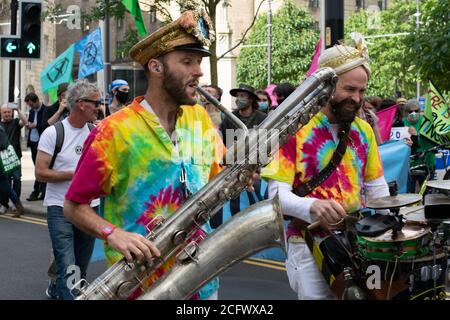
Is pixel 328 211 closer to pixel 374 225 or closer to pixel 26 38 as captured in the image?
pixel 374 225

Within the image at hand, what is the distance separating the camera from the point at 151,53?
339cm

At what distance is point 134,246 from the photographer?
9.95 ft

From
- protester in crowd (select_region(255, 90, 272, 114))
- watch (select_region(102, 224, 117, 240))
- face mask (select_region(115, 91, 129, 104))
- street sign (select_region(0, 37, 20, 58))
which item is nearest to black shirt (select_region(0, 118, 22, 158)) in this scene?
street sign (select_region(0, 37, 20, 58))

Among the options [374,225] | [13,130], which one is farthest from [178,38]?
[13,130]

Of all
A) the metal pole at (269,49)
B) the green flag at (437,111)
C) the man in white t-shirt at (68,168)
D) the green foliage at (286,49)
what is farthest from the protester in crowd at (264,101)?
the green foliage at (286,49)

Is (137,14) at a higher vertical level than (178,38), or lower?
higher

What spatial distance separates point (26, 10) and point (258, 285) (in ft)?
28.8

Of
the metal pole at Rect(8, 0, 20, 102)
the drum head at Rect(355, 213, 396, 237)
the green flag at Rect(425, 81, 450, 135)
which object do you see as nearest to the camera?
the drum head at Rect(355, 213, 396, 237)

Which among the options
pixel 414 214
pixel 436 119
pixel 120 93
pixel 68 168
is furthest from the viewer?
pixel 120 93

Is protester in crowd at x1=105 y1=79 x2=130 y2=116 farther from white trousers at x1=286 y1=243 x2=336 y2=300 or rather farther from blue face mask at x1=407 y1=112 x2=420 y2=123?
white trousers at x1=286 y1=243 x2=336 y2=300

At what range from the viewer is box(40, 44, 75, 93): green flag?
13.7 meters

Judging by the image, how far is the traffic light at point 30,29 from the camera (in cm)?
1491

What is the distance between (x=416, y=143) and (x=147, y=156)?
9157 mm

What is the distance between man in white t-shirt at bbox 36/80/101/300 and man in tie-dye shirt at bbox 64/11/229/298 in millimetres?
3195
